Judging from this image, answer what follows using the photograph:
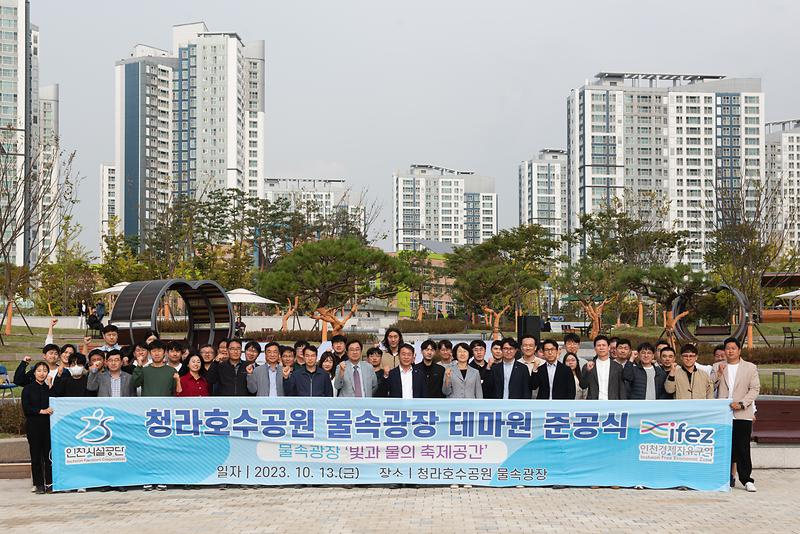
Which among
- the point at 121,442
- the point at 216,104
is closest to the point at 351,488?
the point at 121,442

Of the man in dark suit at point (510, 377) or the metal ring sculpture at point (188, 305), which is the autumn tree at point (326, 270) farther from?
the man in dark suit at point (510, 377)

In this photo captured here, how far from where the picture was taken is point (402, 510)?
8555 millimetres

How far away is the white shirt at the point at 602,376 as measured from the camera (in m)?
10.2

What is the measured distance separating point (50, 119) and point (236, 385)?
6576 inches

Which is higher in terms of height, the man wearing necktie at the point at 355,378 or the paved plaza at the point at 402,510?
the man wearing necktie at the point at 355,378

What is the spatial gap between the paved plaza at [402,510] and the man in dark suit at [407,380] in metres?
0.98

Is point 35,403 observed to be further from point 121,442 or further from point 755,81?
point 755,81

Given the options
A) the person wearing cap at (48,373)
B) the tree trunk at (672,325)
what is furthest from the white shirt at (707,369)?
the tree trunk at (672,325)

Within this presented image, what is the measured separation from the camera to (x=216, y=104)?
14050cm

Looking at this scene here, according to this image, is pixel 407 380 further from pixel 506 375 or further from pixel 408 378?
pixel 506 375

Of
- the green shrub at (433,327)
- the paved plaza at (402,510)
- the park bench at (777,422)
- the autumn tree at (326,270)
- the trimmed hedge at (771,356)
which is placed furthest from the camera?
the green shrub at (433,327)

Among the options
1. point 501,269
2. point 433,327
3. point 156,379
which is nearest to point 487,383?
point 156,379

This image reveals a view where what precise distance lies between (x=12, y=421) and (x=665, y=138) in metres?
143

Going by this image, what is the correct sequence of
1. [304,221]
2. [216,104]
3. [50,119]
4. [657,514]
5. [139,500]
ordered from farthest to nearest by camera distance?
[50,119]
[216,104]
[304,221]
[139,500]
[657,514]
